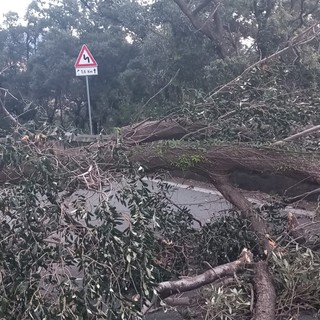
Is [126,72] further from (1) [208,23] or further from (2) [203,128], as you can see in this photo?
(2) [203,128]

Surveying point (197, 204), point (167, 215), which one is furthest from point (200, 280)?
point (197, 204)

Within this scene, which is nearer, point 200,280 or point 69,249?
point 69,249

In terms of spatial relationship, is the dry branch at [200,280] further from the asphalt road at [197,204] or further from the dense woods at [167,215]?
the asphalt road at [197,204]

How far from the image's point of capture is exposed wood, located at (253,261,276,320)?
3865 millimetres

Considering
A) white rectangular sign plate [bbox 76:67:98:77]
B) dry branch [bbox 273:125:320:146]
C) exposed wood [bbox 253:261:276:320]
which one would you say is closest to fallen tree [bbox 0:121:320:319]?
exposed wood [bbox 253:261:276:320]

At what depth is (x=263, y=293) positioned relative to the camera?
13.3ft

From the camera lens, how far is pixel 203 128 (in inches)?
213

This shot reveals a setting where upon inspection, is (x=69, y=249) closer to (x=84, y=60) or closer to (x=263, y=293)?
(x=263, y=293)

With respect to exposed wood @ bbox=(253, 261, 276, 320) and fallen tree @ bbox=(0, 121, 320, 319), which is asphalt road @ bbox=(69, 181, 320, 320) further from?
exposed wood @ bbox=(253, 261, 276, 320)

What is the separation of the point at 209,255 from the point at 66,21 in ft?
41.6

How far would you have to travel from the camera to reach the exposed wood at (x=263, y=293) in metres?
3.87

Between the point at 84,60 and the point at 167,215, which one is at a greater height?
the point at 84,60

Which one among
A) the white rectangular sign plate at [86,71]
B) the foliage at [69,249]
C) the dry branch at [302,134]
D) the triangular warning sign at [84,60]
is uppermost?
the triangular warning sign at [84,60]

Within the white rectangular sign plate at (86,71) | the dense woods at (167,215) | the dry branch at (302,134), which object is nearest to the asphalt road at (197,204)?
the dense woods at (167,215)
